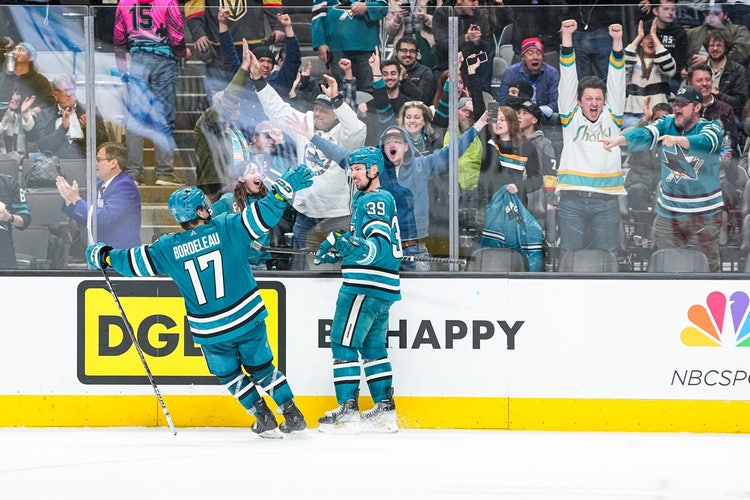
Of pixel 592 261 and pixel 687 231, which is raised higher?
pixel 687 231

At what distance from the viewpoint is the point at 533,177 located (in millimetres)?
5488

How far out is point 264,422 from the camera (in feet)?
17.0

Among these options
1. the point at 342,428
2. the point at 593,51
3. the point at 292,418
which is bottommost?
the point at 342,428

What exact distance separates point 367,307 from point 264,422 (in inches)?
29.1

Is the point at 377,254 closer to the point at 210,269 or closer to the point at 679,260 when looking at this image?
the point at 210,269

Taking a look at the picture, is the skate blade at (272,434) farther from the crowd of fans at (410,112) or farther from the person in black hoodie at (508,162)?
the person in black hoodie at (508,162)

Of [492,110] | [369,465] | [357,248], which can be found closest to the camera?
Answer: [369,465]

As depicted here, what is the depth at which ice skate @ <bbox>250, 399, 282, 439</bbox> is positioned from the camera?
5.17m

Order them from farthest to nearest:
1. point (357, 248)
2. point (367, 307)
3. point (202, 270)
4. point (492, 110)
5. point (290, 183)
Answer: point (492, 110) → point (367, 307) → point (357, 248) → point (202, 270) → point (290, 183)

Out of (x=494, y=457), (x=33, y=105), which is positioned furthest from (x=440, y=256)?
(x=33, y=105)

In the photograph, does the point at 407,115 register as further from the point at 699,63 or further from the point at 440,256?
the point at 699,63

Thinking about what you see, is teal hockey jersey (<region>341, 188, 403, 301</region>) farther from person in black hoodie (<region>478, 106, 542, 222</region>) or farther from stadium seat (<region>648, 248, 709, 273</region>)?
stadium seat (<region>648, 248, 709, 273</region>)

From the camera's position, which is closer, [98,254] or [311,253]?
[98,254]

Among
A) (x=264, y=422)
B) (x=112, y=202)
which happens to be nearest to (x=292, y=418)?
(x=264, y=422)
